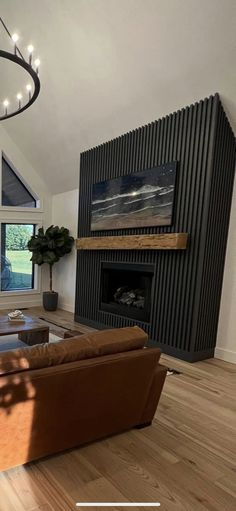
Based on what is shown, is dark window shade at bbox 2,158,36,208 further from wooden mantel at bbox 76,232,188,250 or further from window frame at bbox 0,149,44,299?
wooden mantel at bbox 76,232,188,250

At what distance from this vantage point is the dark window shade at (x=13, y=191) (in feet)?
20.9

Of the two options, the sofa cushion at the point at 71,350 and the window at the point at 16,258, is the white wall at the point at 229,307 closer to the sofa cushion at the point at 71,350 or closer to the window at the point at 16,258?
the sofa cushion at the point at 71,350

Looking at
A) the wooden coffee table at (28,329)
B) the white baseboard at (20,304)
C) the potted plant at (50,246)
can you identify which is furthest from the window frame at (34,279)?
the wooden coffee table at (28,329)

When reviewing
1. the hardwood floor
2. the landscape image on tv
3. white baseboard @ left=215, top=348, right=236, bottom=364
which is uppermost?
the landscape image on tv

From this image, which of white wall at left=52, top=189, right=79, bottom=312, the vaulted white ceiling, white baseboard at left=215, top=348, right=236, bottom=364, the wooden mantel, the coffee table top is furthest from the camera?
white wall at left=52, top=189, right=79, bottom=312

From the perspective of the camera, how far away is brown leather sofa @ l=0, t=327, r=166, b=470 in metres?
1.64

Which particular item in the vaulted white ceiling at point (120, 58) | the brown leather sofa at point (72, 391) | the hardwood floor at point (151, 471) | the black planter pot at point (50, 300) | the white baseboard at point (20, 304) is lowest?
the white baseboard at point (20, 304)

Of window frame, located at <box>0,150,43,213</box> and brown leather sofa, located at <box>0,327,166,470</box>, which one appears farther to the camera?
window frame, located at <box>0,150,43,213</box>

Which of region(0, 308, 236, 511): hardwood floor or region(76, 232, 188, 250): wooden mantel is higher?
region(76, 232, 188, 250): wooden mantel

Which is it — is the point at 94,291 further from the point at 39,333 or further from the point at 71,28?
the point at 71,28

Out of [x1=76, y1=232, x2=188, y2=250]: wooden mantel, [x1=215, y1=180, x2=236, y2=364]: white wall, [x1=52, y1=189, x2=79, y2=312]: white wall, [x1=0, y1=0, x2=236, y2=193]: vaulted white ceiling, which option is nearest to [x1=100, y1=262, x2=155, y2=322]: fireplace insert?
[x1=76, y1=232, x2=188, y2=250]: wooden mantel

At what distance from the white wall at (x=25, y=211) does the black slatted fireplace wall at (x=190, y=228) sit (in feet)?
9.25

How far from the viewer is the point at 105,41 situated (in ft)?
11.7

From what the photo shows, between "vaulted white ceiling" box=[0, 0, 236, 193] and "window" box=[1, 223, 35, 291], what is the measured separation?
236 cm
